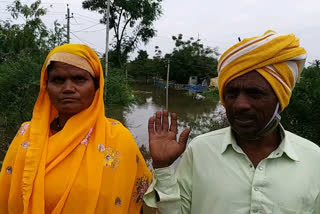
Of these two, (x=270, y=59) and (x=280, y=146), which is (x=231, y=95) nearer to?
(x=270, y=59)

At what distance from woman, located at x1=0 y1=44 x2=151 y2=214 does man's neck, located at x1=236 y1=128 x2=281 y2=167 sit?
2.35 feet

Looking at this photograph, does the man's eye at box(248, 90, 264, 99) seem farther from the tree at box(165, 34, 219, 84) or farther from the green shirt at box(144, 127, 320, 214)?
the tree at box(165, 34, 219, 84)

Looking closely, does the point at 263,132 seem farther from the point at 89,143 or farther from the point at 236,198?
the point at 89,143

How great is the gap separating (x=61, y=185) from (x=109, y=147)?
35 centimetres

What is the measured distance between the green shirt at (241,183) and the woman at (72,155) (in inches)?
16.8

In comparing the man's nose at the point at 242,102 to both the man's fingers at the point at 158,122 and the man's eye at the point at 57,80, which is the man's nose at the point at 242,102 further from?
the man's eye at the point at 57,80

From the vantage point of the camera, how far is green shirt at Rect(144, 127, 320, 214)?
1219 mm

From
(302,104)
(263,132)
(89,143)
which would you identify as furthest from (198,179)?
(302,104)

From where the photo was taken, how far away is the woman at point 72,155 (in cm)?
158

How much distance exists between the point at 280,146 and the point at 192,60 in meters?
41.3

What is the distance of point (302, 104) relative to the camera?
4.08m

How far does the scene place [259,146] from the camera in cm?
136

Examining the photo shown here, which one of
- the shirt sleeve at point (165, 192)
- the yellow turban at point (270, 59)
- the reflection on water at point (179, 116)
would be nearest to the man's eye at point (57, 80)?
the shirt sleeve at point (165, 192)

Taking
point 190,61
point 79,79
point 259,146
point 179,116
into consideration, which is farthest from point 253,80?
point 190,61
